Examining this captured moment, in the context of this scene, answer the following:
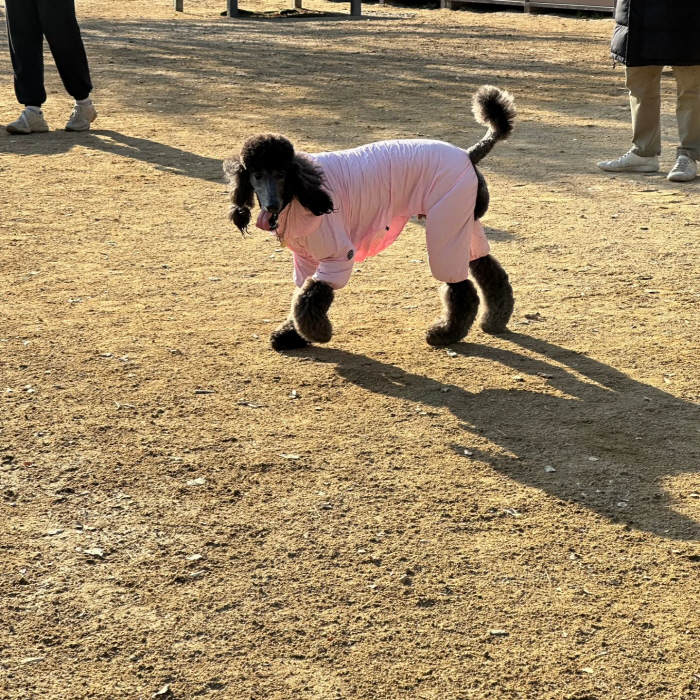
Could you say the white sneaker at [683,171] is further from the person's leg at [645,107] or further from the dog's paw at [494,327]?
the dog's paw at [494,327]

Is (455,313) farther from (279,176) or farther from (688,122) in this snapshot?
(688,122)

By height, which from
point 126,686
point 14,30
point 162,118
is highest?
point 14,30

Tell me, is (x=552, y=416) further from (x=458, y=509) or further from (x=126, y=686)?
(x=126, y=686)

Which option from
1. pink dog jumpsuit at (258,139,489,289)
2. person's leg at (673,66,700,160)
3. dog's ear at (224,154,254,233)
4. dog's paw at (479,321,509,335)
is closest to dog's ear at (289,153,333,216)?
pink dog jumpsuit at (258,139,489,289)

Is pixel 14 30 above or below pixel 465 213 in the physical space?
above

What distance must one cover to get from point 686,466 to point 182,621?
199cm

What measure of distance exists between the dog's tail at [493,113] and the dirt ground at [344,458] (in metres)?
0.94

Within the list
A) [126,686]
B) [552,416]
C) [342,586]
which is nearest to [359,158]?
[552,416]

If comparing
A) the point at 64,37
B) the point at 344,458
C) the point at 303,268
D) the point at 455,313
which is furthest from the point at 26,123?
the point at 344,458

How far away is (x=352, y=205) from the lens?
459cm

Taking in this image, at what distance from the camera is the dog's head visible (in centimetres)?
429

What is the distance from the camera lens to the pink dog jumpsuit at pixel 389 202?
455 cm

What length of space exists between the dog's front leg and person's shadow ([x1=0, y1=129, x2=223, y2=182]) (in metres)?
3.45

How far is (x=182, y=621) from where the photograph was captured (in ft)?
9.58
